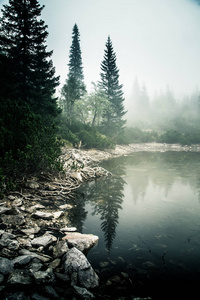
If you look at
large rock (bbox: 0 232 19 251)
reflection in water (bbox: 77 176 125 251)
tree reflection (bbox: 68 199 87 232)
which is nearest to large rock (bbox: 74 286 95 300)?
reflection in water (bbox: 77 176 125 251)

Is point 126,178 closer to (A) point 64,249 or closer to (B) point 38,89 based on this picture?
(A) point 64,249

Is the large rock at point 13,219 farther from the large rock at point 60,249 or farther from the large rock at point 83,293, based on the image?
the large rock at point 83,293

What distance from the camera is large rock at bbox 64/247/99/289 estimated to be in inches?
102

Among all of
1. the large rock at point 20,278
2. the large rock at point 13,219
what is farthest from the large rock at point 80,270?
the large rock at point 13,219

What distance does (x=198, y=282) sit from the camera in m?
2.78

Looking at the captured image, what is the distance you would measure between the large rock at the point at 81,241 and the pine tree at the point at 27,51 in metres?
12.8

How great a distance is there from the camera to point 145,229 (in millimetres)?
4570

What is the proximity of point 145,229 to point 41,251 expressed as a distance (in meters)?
2.84

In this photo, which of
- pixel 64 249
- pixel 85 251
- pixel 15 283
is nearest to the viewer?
pixel 15 283

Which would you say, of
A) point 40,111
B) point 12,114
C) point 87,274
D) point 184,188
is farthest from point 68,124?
point 87,274

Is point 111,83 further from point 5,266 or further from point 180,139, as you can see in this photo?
point 5,266

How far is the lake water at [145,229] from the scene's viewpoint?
3076mm

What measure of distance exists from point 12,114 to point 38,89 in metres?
9.16

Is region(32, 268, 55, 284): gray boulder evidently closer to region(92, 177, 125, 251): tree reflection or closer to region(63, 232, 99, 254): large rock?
region(63, 232, 99, 254): large rock
